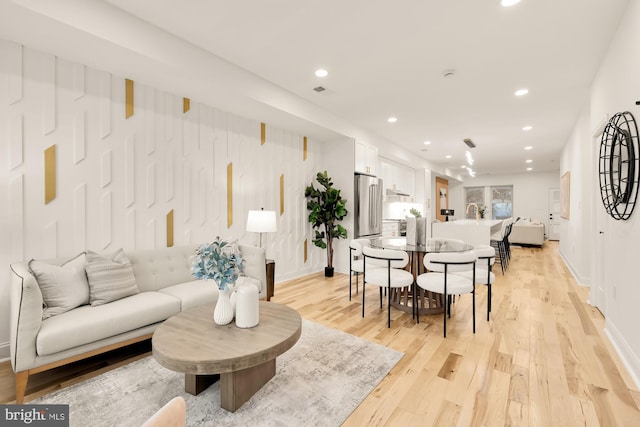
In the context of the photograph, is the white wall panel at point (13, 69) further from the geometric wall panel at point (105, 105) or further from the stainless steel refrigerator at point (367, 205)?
the stainless steel refrigerator at point (367, 205)

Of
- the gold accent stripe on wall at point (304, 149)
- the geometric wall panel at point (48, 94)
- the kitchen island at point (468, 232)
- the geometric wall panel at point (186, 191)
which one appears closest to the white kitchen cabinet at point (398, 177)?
the kitchen island at point (468, 232)

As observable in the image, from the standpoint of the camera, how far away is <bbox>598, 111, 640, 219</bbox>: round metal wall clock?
2.24 metres

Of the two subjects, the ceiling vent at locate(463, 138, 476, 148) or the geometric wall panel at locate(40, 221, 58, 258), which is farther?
the ceiling vent at locate(463, 138, 476, 148)

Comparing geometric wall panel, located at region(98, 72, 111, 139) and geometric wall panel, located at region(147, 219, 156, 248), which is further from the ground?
geometric wall panel, located at region(98, 72, 111, 139)

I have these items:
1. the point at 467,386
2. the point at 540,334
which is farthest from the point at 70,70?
the point at 540,334

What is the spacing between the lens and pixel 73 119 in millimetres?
2777

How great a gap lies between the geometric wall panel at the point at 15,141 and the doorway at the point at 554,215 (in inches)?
582

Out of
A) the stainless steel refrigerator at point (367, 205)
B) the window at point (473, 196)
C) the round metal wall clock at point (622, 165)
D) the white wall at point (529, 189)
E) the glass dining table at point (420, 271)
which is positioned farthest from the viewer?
the window at point (473, 196)

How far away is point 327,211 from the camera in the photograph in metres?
5.38

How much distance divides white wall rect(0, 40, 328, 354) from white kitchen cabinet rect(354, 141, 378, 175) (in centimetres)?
196

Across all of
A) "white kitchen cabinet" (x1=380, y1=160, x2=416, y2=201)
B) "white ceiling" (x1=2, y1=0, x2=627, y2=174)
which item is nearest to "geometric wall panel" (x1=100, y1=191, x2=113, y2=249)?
"white ceiling" (x1=2, y1=0, x2=627, y2=174)

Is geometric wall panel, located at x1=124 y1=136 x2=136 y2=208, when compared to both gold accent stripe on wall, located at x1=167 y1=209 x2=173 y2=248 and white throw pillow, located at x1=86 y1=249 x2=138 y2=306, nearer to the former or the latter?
gold accent stripe on wall, located at x1=167 y1=209 x2=173 y2=248

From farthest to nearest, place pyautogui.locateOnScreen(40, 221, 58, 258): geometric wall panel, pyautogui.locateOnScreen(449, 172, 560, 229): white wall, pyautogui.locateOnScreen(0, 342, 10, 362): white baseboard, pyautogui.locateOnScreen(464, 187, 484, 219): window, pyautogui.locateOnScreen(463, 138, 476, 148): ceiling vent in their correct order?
pyautogui.locateOnScreen(464, 187, 484, 219): window, pyautogui.locateOnScreen(449, 172, 560, 229): white wall, pyautogui.locateOnScreen(463, 138, 476, 148): ceiling vent, pyautogui.locateOnScreen(40, 221, 58, 258): geometric wall panel, pyautogui.locateOnScreen(0, 342, 10, 362): white baseboard

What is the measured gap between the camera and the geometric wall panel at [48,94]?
2.61m
